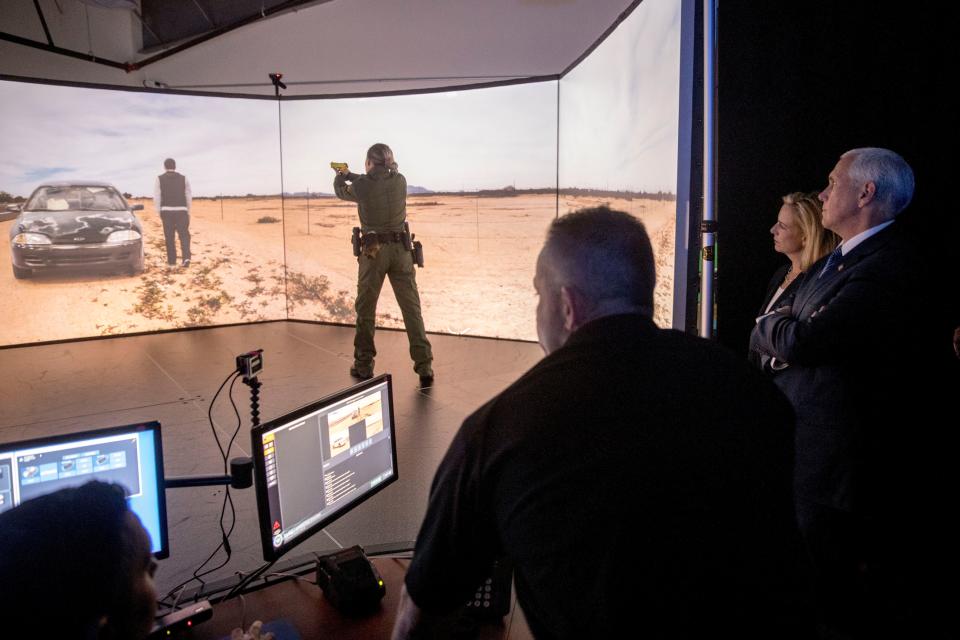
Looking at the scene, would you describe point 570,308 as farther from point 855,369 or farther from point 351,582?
point 855,369

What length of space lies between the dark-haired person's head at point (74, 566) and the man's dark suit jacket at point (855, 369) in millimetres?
1912

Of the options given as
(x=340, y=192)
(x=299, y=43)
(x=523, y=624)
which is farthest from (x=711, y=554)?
(x=299, y=43)

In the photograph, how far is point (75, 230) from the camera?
696 centimetres

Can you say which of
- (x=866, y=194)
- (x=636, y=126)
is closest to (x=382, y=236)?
(x=636, y=126)

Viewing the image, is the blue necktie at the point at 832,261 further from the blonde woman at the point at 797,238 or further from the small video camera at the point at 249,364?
the small video camera at the point at 249,364

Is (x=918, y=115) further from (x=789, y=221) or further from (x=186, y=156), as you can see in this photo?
(x=186, y=156)

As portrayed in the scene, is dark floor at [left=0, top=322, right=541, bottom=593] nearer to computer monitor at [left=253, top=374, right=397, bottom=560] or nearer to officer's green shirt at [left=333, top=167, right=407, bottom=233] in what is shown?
computer monitor at [left=253, top=374, right=397, bottom=560]

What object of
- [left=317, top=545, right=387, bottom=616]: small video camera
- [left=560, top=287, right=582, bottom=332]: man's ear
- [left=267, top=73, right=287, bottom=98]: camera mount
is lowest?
[left=317, top=545, right=387, bottom=616]: small video camera

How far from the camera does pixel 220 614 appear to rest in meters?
1.35

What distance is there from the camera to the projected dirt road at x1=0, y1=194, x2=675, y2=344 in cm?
677

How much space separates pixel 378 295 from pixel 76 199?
419 cm

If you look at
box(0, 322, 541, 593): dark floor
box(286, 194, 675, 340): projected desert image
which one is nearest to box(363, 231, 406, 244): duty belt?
box(0, 322, 541, 593): dark floor

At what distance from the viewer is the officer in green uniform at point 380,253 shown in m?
5.18

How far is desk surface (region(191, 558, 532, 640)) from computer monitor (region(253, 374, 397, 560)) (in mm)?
123
